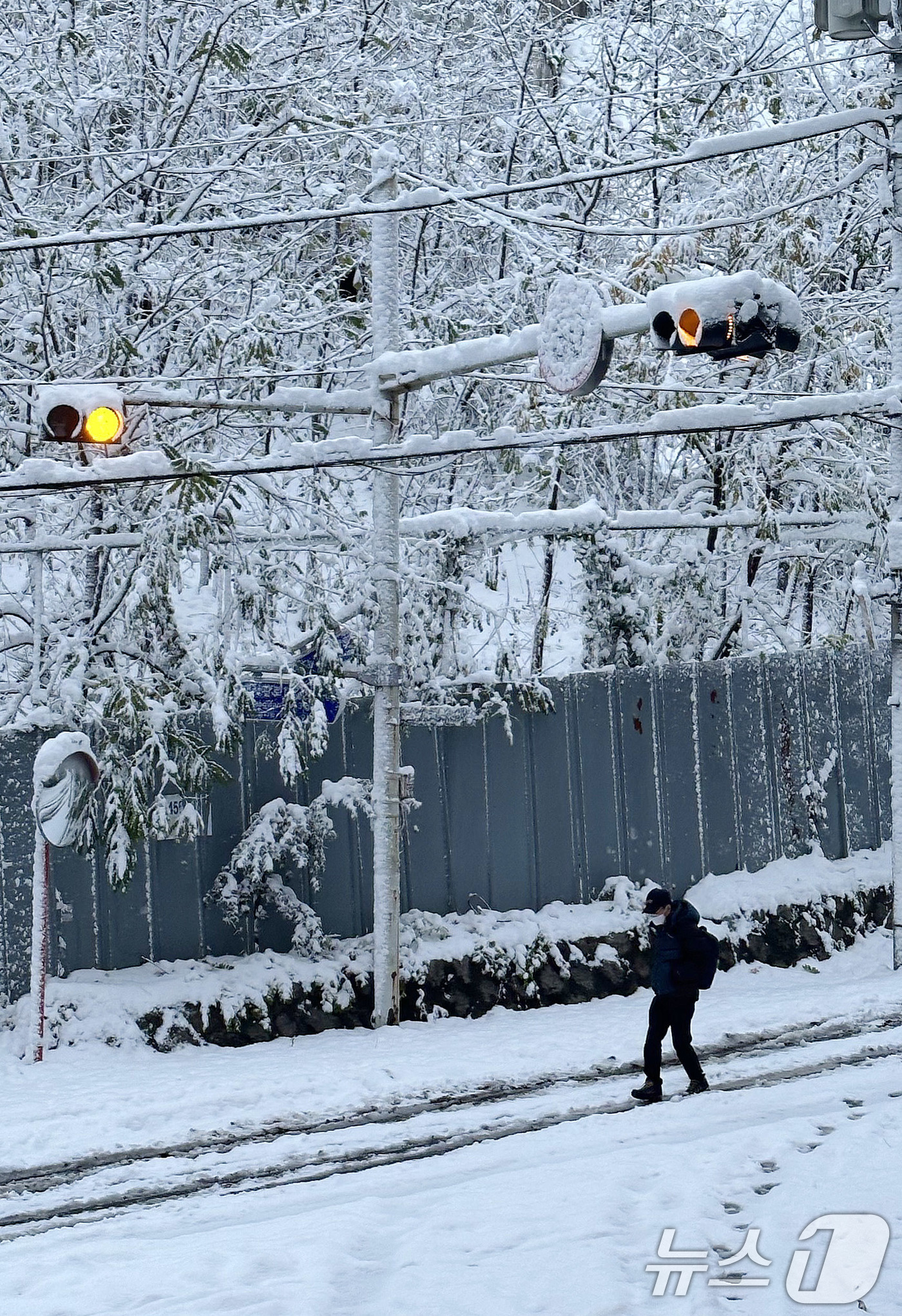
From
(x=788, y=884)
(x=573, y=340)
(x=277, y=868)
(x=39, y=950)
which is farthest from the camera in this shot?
(x=788, y=884)

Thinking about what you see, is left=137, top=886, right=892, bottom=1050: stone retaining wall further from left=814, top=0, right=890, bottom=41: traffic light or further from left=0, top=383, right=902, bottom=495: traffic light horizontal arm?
left=814, top=0, right=890, bottom=41: traffic light

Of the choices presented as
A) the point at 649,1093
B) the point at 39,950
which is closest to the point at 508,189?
the point at 649,1093

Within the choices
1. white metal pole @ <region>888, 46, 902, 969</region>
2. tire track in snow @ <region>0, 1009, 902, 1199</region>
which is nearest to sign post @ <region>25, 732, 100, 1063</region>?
tire track in snow @ <region>0, 1009, 902, 1199</region>

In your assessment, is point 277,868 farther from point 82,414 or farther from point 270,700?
point 82,414

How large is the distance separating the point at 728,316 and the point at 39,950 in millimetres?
6553

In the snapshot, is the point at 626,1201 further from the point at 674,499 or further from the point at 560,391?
the point at 674,499

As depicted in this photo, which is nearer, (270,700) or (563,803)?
(270,700)

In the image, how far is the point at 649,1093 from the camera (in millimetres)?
9773

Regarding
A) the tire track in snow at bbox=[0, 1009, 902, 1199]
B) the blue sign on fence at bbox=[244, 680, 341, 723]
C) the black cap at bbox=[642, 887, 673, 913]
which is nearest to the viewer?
the tire track in snow at bbox=[0, 1009, 902, 1199]

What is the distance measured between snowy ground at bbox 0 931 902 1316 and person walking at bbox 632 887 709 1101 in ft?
0.97

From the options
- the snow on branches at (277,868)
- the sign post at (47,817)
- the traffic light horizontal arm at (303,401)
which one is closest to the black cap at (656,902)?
the snow on branches at (277,868)

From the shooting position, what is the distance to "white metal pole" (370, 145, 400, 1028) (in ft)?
39.7

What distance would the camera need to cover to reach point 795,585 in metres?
20.1

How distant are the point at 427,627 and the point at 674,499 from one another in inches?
167
